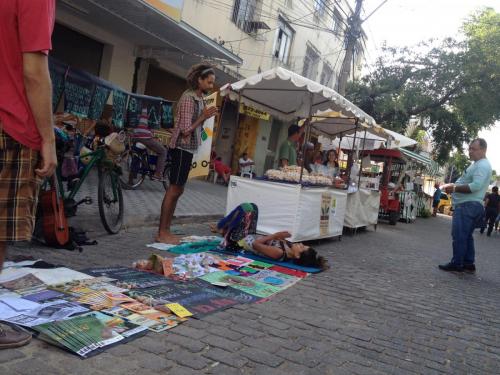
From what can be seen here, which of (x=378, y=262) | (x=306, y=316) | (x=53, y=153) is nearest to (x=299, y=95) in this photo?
(x=378, y=262)

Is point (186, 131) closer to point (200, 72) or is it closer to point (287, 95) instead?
point (200, 72)

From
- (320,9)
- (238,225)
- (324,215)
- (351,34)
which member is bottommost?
(238,225)

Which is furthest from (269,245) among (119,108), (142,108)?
(142,108)

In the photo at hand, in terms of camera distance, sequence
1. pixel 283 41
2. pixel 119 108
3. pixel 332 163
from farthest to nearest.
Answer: pixel 283 41 < pixel 332 163 < pixel 119 108

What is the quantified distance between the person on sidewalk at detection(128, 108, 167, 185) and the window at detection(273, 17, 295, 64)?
10660 mm

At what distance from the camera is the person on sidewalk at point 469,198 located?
22.0ft

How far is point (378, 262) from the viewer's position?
7000 mm

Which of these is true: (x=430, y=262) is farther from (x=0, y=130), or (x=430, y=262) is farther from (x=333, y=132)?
(x=0, y=130)

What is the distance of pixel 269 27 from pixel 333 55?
1018cm

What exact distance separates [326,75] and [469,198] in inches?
816

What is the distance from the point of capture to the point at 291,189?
6844 mm

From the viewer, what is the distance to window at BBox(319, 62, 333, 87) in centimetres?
2563

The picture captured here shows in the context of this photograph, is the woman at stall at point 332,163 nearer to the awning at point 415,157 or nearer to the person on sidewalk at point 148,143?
the person on sidewalk at point 148,143

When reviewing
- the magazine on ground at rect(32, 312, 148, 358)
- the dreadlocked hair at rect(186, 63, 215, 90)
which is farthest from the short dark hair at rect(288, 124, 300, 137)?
the magazine on ground at rect(32, 312, 148, 358)
